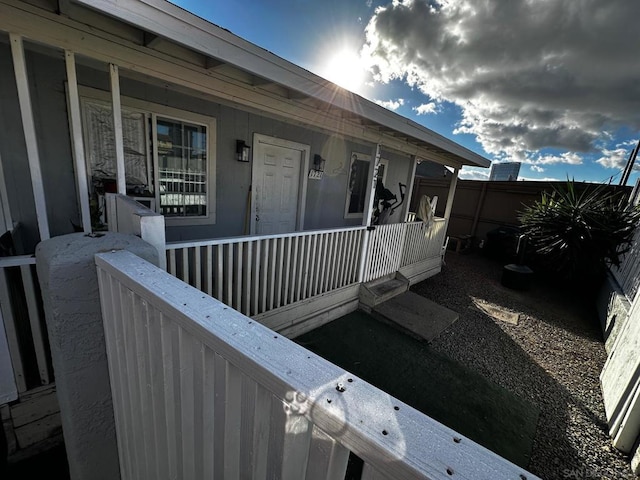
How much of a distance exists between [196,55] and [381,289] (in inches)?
157

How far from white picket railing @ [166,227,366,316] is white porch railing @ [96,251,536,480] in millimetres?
1275

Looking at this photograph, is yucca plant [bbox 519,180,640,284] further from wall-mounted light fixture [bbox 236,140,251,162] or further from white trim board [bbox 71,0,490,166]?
wall-mounted light fixture [bbox 236,140,251,162]

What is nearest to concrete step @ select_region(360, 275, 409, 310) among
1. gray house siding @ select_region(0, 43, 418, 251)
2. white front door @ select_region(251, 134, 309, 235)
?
white front door @ select_region(251, 134, 309, 235)

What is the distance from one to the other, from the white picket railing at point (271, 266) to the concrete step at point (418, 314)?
2.42 feet

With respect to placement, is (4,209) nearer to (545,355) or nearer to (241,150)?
(241,150)

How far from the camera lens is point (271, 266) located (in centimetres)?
308

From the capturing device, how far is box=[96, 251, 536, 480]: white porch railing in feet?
1.31

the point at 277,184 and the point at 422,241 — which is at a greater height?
the point at 277,184

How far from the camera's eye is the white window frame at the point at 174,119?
8.98 feet

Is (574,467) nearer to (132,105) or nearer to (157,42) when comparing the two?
(157,42)

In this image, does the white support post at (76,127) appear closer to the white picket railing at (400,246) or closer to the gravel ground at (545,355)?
the white picket railing at (400,246)

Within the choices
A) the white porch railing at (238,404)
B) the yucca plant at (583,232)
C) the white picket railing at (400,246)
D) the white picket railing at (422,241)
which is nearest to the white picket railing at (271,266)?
the white picket railing at (400,246)

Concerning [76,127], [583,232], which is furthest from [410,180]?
[76,127]

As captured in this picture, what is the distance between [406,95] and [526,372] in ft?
21.6
